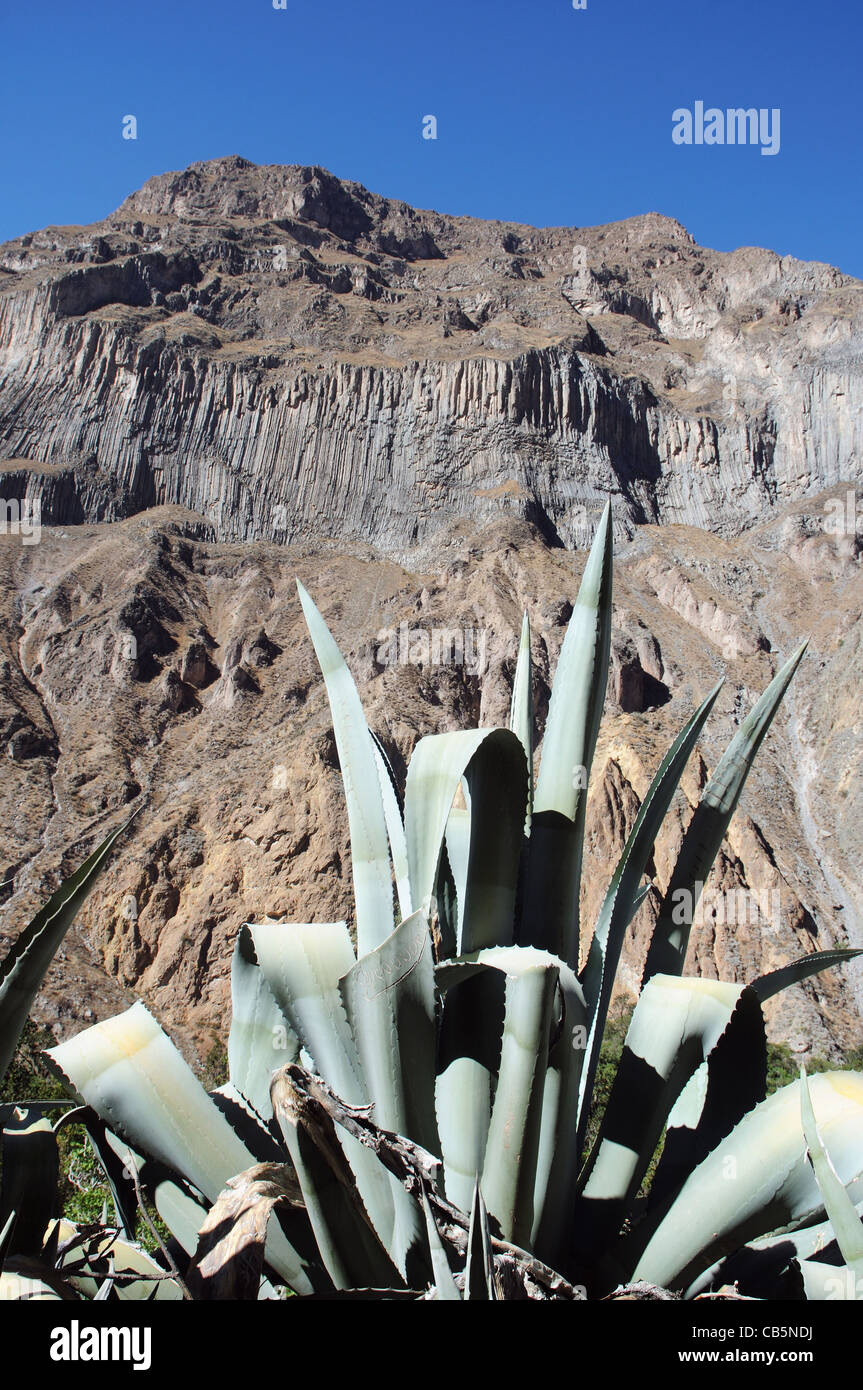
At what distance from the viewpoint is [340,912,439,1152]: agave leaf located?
71.5 inches

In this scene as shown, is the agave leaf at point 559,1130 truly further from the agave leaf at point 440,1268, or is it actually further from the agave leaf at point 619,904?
the agave leaf at point 440,1268

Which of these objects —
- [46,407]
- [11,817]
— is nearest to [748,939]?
[11,817]

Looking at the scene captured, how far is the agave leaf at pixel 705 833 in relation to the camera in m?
2.39

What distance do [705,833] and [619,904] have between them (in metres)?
0.29

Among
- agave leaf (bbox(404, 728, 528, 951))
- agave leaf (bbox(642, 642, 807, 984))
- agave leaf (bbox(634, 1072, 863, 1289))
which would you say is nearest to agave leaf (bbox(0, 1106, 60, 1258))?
agave leaf (bbox(404, 728, 528, 951))

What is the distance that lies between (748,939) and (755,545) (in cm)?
2413

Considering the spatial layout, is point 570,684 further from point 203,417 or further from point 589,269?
point 589,269

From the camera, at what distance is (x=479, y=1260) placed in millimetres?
1531

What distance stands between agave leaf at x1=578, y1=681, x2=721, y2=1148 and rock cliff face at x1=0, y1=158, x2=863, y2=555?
43916mm

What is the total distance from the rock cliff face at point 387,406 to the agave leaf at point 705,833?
43.8m

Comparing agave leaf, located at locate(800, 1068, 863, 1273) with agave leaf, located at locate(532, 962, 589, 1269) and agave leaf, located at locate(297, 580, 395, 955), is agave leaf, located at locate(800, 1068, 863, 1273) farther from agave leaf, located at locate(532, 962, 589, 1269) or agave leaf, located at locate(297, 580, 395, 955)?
agave leaf, located at locate(297, 580, 395, 955)

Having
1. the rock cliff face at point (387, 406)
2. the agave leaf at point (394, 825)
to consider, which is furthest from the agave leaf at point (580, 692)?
the rock cliff face at point (387, 406)

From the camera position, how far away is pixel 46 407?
50.1 metres

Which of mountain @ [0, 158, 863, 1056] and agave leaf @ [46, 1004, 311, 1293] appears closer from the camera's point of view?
agave leaf @ [46, 1004, 311, 1293]
